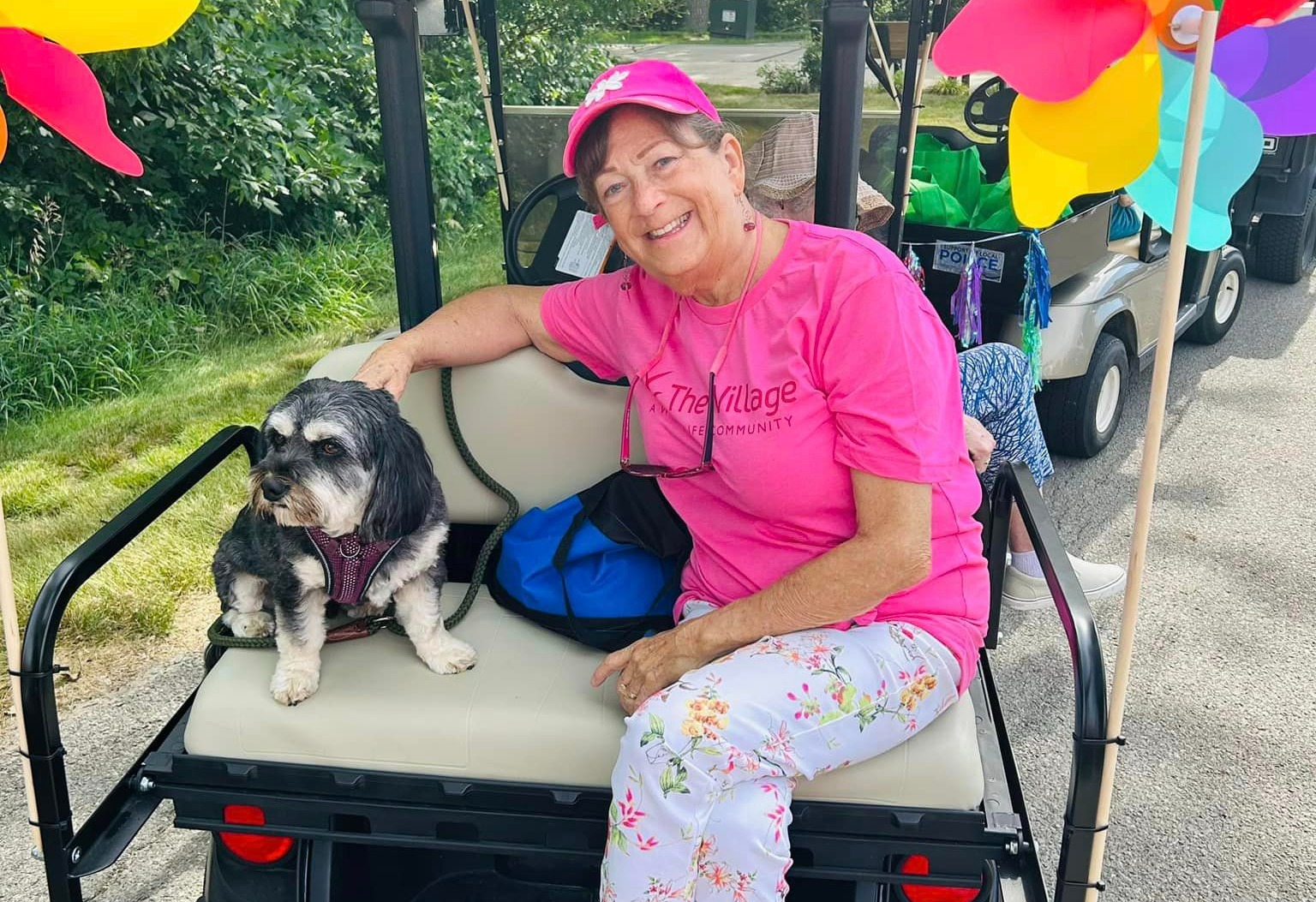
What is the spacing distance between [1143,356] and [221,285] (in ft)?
15.4

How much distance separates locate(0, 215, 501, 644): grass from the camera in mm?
3285

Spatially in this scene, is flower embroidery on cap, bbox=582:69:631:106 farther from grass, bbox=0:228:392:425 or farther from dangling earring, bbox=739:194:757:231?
grass, bbox=0:228:392:425

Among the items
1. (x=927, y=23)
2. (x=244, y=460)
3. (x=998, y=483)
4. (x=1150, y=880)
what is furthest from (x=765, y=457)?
(x=244, y=460)

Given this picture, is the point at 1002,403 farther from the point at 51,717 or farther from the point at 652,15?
the point at 51,717

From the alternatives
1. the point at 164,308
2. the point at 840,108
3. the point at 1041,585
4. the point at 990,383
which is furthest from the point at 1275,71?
the point at 164,308

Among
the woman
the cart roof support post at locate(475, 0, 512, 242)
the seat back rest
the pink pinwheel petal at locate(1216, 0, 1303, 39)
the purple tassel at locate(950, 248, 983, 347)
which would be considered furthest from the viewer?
the purple tassel at locate(950, 248, 983, 347)

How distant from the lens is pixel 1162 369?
1487 mm

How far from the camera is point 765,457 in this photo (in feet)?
5.74

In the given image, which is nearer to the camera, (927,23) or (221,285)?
(927,23)

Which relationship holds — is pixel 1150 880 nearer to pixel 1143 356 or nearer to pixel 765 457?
pixel 765 457

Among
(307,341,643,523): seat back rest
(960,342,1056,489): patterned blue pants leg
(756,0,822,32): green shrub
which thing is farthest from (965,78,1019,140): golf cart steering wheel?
(307,341,643,523): seat back rest

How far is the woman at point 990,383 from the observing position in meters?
2.53

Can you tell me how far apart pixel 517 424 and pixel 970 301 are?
191cm

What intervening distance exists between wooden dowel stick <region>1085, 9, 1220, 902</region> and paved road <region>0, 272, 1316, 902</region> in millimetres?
893
